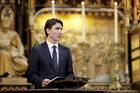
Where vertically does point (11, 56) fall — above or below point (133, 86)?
above

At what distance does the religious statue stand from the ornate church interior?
10 cm

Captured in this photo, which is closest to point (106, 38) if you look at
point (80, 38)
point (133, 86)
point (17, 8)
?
point (80, 38)

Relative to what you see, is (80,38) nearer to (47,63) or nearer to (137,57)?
(137,57)

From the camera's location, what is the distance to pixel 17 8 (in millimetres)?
7863

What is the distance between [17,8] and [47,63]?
4584mm

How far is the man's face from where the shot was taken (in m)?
3.43

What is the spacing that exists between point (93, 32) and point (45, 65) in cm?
460

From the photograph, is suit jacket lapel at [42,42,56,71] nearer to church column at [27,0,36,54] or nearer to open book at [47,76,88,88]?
open book at [47,76,88,88]

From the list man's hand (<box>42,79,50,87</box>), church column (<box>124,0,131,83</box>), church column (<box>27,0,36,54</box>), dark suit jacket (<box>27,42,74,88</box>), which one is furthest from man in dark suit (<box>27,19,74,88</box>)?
church column (<box>124,0,131,83</box>)

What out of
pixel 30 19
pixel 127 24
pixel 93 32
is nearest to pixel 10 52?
pixel 30 19

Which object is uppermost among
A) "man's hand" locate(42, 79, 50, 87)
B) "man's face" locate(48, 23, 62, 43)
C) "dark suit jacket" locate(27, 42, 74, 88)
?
"man's face" locate(48, 23, 62, 43)

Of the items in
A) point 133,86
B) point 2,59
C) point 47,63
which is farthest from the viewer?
point 133,86

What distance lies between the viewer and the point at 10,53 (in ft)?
22.8

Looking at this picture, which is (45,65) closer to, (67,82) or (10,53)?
(67,82)
